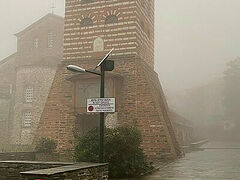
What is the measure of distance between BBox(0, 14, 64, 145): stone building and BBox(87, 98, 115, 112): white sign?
24324 millimetres

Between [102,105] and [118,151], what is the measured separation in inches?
112

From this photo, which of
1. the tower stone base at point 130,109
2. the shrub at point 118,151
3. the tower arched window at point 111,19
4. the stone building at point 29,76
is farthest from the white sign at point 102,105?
the stone building at point 29,76

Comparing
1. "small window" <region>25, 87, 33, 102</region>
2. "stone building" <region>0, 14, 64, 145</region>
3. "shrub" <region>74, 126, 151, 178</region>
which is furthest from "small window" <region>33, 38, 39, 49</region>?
"shrub" <region>74, 126, 151, 178</region>

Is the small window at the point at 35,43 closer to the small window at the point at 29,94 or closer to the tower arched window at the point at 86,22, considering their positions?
the small window at the point at 29,94

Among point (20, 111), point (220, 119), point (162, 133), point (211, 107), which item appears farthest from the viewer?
point (211, 107)

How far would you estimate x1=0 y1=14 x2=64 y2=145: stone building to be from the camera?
34875 mm

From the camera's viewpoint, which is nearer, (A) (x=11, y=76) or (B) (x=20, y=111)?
(B) (x=20, y=111)

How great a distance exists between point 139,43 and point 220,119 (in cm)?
5227

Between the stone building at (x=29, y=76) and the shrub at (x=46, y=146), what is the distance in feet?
48.8

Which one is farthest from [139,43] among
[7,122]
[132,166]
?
[7,122]

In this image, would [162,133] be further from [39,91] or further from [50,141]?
[39,91]

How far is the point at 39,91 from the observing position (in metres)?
35.3

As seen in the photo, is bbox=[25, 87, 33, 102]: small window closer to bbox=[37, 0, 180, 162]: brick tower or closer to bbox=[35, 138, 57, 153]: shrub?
bbox=[37, 0, 180, 162]: brick tower

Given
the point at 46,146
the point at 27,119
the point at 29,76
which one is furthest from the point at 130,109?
the point at 29,76
